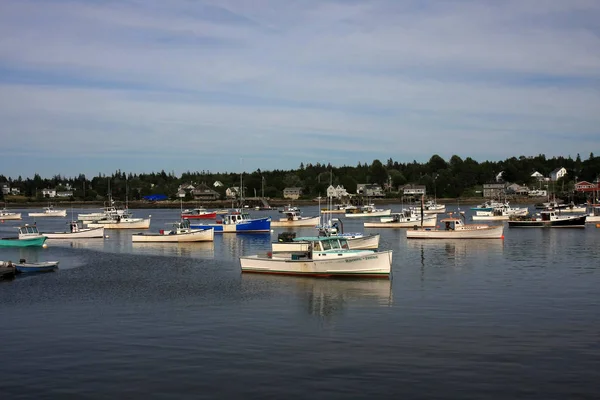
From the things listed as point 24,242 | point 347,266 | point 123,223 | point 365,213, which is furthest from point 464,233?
point 365,213

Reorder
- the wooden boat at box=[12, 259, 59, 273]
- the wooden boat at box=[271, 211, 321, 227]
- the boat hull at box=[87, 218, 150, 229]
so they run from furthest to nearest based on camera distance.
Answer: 1. the wooden boat at box=[271, 211, 321, 227]
2. the boat hull at box=[87, 218, 150, 229]
3. the wooden boat at box=[12, 259, 59, 273]

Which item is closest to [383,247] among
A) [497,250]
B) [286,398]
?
[497,250]

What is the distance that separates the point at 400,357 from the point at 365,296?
14.3m

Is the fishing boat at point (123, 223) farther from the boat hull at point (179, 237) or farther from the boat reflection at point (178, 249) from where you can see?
the boat reflection at point (178, 249)

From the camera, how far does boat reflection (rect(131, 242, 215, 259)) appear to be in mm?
72500

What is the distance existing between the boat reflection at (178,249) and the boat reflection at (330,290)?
21.7 metres

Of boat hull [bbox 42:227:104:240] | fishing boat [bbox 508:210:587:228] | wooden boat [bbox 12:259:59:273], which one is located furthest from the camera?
fishing boat [bbox 508:210:587:228]

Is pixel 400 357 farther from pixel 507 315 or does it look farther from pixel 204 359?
pixel 507 315

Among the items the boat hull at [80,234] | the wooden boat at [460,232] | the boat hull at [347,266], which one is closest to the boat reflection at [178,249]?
the boat hull at [80,234]

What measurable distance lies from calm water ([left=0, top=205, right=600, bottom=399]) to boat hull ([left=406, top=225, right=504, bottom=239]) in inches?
1059

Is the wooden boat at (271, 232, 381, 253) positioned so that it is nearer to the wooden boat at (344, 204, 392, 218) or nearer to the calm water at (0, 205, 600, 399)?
the calm water at (0, 205, 600, 399)

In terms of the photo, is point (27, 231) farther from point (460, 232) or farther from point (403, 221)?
point (403, 221)

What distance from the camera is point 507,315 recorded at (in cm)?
3538

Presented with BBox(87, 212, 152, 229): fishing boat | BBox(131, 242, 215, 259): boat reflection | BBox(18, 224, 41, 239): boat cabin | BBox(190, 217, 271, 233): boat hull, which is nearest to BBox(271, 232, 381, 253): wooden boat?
BBox(131, 242, 215, 259): boat reflection
